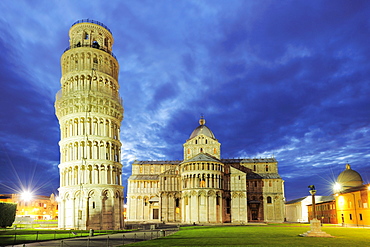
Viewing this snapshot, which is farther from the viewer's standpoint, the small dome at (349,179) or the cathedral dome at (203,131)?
the cathedral dome at (203,131)

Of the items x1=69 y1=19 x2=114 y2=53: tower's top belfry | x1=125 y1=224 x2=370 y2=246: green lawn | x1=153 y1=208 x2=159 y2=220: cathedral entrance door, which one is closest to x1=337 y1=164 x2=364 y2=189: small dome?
x1=153 y1=208 x2=159 y2=220: cathedral entrance door

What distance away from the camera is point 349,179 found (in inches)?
3829

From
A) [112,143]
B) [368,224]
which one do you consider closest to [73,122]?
[112,143]

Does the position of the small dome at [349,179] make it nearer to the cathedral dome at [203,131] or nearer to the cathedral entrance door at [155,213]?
the cathedral dome at [203,131]

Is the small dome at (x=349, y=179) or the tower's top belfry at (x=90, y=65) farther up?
the tower's top belfry at (x=90, y=65)

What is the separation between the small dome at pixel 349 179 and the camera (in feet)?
316

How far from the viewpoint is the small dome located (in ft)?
316

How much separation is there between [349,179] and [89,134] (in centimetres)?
8128

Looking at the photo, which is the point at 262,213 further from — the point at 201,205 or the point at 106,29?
the point at 106,29

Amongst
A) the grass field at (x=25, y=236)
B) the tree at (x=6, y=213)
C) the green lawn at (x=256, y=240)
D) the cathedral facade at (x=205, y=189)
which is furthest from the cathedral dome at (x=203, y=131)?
the grass field at (x=25, y=236)

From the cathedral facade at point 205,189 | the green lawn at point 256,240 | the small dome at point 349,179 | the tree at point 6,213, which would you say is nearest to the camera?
the green lawn at point 256,240

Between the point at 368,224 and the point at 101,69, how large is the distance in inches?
2468

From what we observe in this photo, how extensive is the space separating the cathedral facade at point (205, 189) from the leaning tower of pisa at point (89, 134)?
28.0 m

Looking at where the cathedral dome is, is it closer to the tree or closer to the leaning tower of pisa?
the leaning tower of pisa
